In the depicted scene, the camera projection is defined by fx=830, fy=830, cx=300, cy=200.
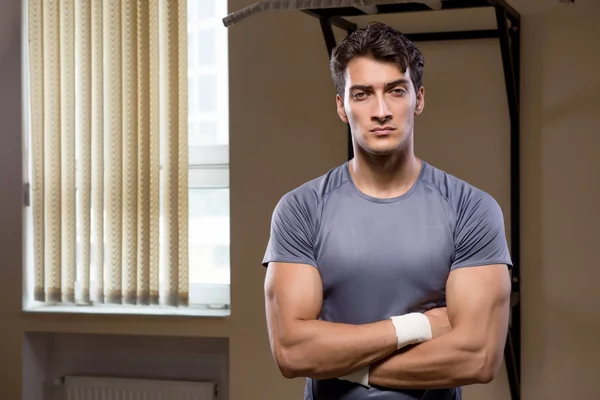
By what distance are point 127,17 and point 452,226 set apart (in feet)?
6.73

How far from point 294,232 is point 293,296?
0.44 ft

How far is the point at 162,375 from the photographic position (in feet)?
11.5

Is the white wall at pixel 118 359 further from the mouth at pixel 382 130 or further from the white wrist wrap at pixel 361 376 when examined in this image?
the mouth at pixel 382 130

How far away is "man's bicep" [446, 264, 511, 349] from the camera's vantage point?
164cm

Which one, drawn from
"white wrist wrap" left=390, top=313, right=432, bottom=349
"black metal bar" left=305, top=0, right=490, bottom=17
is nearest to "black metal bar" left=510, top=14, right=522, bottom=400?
"black metal bar" left=305, top=0, right=490, bottom=17

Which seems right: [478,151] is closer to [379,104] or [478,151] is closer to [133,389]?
[379,104]

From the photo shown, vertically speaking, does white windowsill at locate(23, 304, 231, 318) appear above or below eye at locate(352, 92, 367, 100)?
below

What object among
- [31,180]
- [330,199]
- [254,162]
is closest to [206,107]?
[254,162]

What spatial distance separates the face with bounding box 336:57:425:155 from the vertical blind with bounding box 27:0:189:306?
1640 millimetres

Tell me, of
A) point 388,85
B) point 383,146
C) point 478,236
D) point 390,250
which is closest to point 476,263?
point 478,236

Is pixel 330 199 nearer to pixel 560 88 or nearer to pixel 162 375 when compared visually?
pixel 560 88

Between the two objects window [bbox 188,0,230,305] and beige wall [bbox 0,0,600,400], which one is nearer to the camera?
beige wall [bbox 0,0,600,400]

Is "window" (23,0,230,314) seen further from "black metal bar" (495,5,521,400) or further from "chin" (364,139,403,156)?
"chin" (364,139,403,156)

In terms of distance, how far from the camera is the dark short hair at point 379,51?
170 cm
